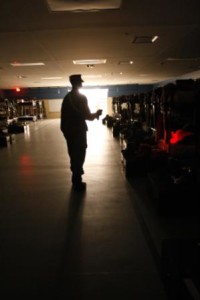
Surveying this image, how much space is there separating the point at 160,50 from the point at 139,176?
3559 mm

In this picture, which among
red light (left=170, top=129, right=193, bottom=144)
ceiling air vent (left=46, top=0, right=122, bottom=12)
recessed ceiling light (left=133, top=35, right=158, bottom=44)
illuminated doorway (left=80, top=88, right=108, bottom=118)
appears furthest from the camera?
illuminated doorway (left=80, top=88, right=108, bottom=118)

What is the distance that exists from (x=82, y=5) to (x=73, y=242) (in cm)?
272

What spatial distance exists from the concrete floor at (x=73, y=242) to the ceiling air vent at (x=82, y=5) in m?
2.42

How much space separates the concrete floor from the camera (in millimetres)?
2035

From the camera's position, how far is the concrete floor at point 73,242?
2.04m

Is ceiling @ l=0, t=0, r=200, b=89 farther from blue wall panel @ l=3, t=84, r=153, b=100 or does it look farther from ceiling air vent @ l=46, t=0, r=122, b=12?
blue wall panel @ l=3, t=84, r=153, b=100

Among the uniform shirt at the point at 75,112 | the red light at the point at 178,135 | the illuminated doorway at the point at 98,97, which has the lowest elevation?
the red light at the point at 178,135

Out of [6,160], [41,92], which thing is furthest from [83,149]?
[41,92]

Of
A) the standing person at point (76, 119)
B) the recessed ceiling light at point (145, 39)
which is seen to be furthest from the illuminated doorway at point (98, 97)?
the standing person at point (76, 119)

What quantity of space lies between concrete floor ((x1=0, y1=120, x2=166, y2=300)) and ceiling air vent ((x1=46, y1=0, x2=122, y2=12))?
7.94 ft

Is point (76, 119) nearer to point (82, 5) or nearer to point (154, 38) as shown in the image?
point (82, 5)

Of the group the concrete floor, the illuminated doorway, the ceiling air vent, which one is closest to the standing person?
the concrete floor

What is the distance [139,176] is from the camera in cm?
473

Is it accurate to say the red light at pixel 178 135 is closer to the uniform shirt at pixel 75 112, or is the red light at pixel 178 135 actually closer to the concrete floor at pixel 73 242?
the concrete floor at pixel 73 242
